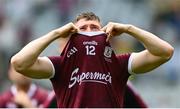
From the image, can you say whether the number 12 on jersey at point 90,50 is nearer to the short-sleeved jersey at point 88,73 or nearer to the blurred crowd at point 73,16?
the short-sleeved jersey at point 88,73

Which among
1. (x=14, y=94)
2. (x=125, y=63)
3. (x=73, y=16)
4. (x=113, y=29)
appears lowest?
(x=73, y=16)

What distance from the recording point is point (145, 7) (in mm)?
17719

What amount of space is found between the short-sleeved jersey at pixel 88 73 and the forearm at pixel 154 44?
0.25 m

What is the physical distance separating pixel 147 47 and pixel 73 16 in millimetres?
10333

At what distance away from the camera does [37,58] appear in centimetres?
669

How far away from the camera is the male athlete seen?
21.8 feet

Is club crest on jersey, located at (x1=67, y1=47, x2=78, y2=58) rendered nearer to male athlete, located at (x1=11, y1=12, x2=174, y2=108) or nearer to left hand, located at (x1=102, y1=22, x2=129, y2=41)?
male athlete, located at (x1=11, y1=12, x2=174, y2=108)

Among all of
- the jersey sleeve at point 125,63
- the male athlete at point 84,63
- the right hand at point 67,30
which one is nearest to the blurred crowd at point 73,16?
the jersey sleeve at point 125,63

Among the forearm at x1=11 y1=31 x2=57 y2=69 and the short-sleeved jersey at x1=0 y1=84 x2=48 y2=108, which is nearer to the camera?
the forearm at x1=11 y1=31 x2=57 y2=69

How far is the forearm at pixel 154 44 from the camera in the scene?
6750mm

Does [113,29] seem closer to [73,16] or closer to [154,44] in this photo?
[154,44]

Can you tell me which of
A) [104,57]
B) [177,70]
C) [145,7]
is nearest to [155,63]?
[104,57]

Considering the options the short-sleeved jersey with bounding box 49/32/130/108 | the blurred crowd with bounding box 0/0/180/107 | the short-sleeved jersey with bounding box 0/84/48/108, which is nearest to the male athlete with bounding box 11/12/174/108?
the short-sleeved jersey with bounding box 49/32/130/108

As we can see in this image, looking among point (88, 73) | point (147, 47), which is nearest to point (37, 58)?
point (88, 73)
